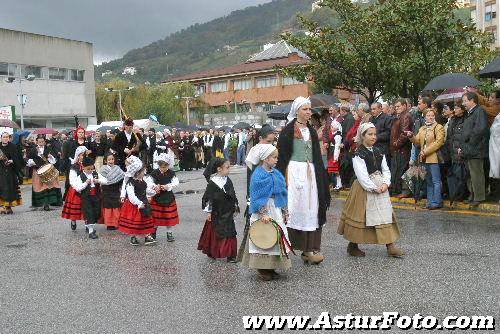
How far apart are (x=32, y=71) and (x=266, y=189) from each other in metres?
50.2

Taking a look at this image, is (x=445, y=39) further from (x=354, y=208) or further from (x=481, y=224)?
(x=354, y=208)

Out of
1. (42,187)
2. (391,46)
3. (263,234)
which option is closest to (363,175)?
(263,234)

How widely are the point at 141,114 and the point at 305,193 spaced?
6835 centimetres

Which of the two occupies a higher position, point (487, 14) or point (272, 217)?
point (487, 14)

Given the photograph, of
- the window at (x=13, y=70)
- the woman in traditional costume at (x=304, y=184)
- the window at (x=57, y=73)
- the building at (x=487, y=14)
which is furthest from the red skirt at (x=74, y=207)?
the building at (x=487, y=14)

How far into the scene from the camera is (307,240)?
8273mm

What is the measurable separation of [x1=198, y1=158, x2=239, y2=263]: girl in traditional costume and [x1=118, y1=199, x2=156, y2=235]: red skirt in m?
1.67

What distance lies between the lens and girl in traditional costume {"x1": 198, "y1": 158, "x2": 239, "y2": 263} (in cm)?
865

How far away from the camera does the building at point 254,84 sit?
76125mm

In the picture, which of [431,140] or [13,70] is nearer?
[431,140]

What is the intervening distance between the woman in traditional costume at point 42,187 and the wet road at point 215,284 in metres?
5.38

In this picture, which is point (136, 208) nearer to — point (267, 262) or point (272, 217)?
point (272, 217)

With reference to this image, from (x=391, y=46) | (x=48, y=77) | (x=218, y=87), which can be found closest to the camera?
(x=391, y=46)

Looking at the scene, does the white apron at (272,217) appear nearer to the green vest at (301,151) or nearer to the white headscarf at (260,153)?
the white headscarf at (260,153)
